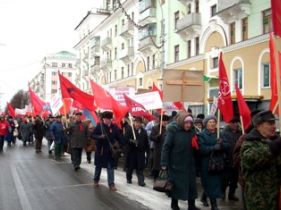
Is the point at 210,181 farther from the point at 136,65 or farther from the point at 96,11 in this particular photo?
the point at 96,11

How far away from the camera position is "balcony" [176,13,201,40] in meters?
33.7

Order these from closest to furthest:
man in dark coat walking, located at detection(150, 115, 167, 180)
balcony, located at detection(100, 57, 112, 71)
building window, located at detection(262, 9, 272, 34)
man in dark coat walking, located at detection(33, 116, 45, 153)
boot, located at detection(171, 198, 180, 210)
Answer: boot, located at detection(171, 198, 180, 210), man in dark coat walking, located at detection(150, 115, 167, 180), man in dark coat walking, located at detection(33, 116, 45, 153), building window, located at detection(262, 9, 272, 34), balcony, located at detection(100, 57, 112, 71)

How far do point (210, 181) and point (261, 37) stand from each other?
18892 millimetres

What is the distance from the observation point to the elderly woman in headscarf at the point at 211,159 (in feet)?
27.8

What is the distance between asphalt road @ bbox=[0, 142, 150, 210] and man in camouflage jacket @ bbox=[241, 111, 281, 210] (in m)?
3.86

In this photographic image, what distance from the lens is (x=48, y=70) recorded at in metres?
130

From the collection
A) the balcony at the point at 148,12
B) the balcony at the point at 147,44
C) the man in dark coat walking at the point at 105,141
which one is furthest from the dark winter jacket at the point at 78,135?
the balcony at the point at 148,12

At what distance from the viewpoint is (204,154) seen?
336 inches

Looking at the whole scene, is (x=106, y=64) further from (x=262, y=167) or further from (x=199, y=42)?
(x=262, y=167)

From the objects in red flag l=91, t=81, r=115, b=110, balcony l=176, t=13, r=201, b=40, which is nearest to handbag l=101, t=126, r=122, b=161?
red flag l=91, t=81, r=115, b=110

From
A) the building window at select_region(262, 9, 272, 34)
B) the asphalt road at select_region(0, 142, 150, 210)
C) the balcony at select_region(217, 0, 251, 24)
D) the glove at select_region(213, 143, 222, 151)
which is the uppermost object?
the balcony at select_region(217, 0, 251, 24)

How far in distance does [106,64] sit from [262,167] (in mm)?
56332

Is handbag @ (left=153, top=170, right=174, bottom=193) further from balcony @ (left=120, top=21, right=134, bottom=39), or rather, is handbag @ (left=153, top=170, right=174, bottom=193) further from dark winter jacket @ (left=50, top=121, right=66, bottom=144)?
balcony @ (left=120, top=21, right=134, bottom=39)

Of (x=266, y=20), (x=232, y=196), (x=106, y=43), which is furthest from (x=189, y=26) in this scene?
(x=106, y=43)
